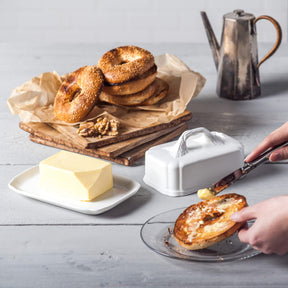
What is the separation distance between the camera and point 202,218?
1036 mm

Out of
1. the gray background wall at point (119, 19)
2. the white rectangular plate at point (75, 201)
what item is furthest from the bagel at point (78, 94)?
the gray background wall at point (119, 19)

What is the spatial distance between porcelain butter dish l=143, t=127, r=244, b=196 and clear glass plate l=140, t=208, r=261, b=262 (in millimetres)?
177

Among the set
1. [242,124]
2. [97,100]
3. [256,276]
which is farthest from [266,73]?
[256,276]

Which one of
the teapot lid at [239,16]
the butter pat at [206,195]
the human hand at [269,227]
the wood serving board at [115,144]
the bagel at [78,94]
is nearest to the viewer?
the human hand at [269,227]

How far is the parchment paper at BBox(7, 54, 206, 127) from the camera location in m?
1.59

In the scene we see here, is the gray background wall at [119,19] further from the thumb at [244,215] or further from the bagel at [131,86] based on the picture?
the thumb at [244,215]

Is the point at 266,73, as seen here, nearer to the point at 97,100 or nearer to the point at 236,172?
the point at 97,100

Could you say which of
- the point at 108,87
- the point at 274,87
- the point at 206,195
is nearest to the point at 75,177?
the point at 206,195

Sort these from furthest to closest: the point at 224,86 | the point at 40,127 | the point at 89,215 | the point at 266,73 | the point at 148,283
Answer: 1. the point at 266,73
2. the point at 224,86
3. the point at 40,127
4. the point at 89,215
5. the point at 148,283

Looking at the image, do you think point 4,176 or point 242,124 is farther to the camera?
point 242,124

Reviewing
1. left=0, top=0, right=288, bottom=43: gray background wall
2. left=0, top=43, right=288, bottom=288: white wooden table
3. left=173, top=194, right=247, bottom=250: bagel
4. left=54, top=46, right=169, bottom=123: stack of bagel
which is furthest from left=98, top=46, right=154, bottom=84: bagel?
left=0, top=0, right=288, bottom=43: gray background wall

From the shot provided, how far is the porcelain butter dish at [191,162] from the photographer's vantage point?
1236 millimetres

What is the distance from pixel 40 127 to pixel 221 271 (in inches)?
31.9

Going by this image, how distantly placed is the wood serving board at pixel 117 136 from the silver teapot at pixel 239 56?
0.98 feet
